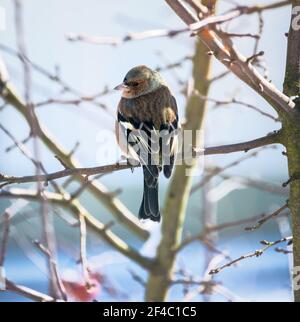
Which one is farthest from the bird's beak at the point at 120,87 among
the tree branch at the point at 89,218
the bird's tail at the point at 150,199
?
the tree branch at the point at 89,218

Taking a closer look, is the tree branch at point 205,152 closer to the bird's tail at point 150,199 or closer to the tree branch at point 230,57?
the tree branch at point 230,57

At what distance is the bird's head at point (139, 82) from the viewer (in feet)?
15.3

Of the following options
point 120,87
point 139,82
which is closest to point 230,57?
point 120,87

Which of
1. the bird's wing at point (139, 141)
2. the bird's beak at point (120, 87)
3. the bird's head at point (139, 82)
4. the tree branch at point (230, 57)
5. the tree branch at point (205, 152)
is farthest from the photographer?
the bird's head at point (139, 82)

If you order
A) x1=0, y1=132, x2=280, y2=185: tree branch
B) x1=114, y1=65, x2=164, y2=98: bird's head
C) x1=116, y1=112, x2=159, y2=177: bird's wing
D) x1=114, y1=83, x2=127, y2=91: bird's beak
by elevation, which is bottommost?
x1=0, y1=132, x2=280, y2=185: tree branch

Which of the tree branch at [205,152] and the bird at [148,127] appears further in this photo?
the bird at [148,127]

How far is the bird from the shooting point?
3.82 metres

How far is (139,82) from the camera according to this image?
185 inches

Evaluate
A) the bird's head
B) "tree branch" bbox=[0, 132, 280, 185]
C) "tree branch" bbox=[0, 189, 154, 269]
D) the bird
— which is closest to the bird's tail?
the bird

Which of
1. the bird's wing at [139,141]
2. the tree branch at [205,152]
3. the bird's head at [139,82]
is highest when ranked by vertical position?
the bird's head at [139,82]

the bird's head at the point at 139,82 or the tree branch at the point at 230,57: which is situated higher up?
the bird's head at the point at 139,82

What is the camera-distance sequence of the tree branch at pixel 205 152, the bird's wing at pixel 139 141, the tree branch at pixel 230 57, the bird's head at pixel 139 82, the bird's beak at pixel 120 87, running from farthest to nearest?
the bird's head at pixel 139 82, the bird's beak at pixel 120 87, the bird's wing at pixel 139 141, the tree branch at pixel 205 152, the tree branch at pixel 230 57

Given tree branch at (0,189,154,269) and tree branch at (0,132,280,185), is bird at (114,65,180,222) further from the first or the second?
tree branch at (0,132,280,185)

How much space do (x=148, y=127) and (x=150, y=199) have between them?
0.50 metres
